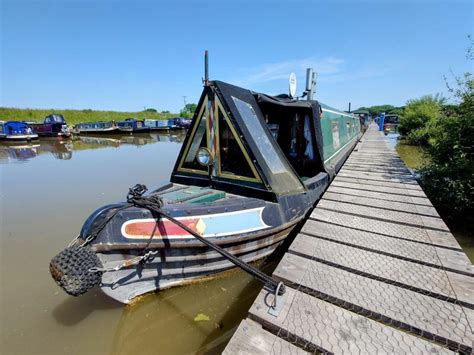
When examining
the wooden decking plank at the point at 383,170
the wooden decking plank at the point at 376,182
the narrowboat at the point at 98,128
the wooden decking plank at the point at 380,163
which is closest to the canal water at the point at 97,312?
the wooden decking plank at the point at 376,182

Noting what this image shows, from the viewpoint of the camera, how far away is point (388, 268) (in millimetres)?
2090

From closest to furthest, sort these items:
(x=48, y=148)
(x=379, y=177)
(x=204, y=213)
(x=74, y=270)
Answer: (x=74, y=270) < (x=204, y=213) < (x=379, y=177) < (x=48, y=148)

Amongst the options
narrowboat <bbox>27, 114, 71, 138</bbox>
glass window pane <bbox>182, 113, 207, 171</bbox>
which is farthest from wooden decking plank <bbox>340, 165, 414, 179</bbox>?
narrowboat <bbox>27, 114, 71, 138</bbox>

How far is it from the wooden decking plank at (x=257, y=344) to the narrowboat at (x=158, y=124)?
35.4 metres

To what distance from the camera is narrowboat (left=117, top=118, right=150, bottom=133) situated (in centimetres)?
2961

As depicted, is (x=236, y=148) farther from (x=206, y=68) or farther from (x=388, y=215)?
(x=388, y=215)

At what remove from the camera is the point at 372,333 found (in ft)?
4.91

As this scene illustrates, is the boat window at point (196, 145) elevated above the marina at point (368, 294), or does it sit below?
above

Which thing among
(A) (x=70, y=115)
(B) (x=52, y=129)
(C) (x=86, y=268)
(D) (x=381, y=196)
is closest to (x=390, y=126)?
(D) (x=381, y=196)

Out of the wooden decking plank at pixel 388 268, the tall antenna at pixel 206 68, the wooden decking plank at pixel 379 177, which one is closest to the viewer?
the wooden decking plank at pixel 388 268

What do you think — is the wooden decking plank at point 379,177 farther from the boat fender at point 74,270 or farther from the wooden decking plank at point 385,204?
the boat fender at point 74,270

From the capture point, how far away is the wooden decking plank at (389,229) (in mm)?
2490

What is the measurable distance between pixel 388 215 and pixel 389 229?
0.46 meters

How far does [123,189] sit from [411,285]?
7.34m
